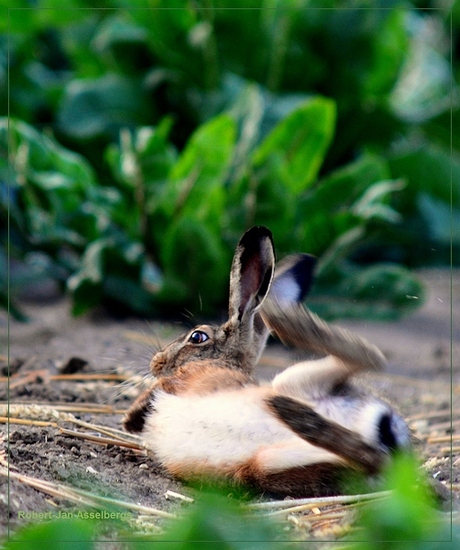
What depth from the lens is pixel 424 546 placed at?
1.19 m

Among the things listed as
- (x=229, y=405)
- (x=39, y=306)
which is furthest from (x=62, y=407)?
(x=39, y=306)

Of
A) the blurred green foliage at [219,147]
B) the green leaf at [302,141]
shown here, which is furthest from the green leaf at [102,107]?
the green leaf at [302,141]

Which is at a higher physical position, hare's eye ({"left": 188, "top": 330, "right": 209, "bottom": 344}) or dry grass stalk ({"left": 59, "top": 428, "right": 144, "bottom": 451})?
hare's eye ({"left": 188, "top": 330, "right": 209, "bottom": 344})

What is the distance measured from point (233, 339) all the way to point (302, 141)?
257 cm

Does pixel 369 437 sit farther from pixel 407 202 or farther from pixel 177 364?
pixel 407 202

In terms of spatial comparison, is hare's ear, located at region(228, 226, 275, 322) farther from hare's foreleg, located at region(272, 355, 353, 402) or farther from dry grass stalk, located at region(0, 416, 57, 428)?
dry grass stalk, located at region(0, 416, 57, 428)

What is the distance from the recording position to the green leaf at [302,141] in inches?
181

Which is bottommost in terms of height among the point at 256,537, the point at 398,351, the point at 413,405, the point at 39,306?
the point at 39,306

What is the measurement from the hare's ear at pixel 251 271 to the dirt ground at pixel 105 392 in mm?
400

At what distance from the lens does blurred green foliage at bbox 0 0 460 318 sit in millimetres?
4555

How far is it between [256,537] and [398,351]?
3.51 metres

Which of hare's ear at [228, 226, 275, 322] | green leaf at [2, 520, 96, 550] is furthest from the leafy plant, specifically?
green leaf at [2, 520, 96, 550]

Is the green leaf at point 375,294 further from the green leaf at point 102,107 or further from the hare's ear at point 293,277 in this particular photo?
the hare's ear at point 293,277

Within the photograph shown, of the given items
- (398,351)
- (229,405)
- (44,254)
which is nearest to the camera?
(229,405)
